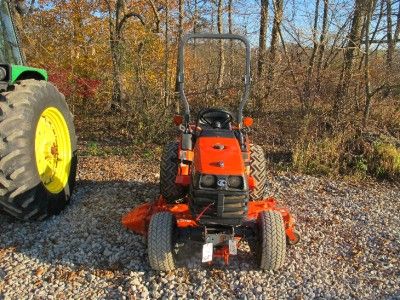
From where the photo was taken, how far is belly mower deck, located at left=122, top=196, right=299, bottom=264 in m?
3.62

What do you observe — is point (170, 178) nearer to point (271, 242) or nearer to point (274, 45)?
point (271, 242)

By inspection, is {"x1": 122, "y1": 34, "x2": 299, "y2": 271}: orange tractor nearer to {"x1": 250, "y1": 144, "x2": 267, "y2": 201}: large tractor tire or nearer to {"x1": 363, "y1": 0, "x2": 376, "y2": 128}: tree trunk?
{"x1": 250, "y1": 144, "x2": 267, "y2": 201}: large tractor tire

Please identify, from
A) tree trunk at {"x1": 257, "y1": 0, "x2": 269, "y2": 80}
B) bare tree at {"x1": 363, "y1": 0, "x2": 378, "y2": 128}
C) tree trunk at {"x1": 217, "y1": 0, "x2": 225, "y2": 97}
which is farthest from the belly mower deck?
tree trunk at {"x1": 217, "y1": 0, "x2": 225, "y2": 97}

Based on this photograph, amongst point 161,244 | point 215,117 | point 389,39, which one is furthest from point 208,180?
point 389,39

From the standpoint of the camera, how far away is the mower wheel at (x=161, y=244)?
353 cm

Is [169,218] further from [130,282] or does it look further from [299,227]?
[299,227]

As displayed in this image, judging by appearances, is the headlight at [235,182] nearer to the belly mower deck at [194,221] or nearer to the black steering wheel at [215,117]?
the belly mower deck at [194,221]

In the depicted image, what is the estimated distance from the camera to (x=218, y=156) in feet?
11.8

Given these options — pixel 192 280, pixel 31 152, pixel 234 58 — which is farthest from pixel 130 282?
pixel 234 58

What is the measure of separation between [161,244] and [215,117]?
1.67 meters

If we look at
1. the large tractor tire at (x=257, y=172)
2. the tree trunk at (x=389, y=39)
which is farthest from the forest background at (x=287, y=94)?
the large tractor tire at (x=257, y=172)

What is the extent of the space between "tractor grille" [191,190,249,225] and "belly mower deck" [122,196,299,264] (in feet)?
0.30

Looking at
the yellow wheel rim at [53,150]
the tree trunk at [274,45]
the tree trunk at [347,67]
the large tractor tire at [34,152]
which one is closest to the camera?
the large tractor tire at [34,152]

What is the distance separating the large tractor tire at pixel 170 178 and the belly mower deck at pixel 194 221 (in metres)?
0.21
